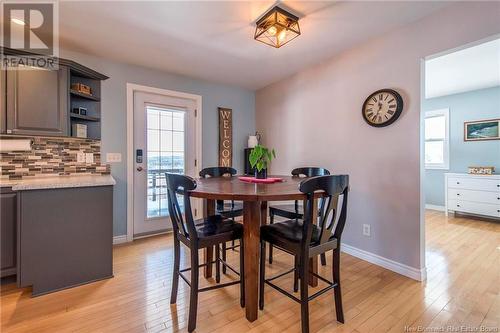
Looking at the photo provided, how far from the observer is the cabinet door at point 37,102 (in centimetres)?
206

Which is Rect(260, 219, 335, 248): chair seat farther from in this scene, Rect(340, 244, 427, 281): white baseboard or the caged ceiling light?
the caged ceiling light

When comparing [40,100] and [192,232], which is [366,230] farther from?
[40,100]

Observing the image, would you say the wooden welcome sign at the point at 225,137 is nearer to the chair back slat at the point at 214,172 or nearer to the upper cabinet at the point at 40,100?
the chair back slat at the point at 214,172

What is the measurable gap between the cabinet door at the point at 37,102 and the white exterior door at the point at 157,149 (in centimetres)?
87

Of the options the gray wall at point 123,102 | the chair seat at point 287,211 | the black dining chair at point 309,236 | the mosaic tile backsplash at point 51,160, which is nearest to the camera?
the black dining chair at point 309,236

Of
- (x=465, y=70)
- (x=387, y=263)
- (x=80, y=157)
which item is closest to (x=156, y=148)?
(x=80, y=157)

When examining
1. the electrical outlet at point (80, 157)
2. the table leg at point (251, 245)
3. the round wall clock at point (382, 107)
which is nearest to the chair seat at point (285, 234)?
the table leg at point (251, 245)

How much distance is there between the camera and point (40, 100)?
85.0 inches

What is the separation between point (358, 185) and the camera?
99.6 inches

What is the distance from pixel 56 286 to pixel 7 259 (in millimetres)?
426

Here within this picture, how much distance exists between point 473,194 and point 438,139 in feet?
4.18

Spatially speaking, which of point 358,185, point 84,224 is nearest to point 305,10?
point 358,185

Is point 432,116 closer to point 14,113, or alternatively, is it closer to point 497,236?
point 497,236

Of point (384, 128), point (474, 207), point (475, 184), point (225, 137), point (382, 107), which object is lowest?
point (474, 207)
